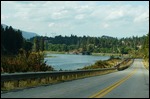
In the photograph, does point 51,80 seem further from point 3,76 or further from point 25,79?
point 3,76

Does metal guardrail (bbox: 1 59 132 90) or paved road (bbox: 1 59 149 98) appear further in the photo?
metal guardrail (bbox: 1 59 132 90)

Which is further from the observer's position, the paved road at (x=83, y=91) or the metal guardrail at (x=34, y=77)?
the metal guardrail at (x=34, y=77)

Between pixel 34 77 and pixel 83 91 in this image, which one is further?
pixel 34 77

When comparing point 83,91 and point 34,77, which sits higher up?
point 34,77

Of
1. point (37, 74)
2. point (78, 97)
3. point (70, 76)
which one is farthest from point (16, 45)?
point (78, 97)

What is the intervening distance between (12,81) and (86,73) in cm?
2376

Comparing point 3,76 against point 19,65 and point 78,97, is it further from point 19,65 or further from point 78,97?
point 19,65

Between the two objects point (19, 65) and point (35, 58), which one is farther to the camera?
point (35, 58)

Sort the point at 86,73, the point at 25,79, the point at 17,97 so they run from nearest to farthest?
the point at 17,97 < the point at 25,79 < the point at 86,73

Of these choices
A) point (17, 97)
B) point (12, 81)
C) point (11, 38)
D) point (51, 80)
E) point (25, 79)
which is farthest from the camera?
point (11, 38)

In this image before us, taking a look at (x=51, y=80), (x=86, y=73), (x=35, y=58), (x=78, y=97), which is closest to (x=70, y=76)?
(x=35, y=58)

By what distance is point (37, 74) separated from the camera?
990 inches

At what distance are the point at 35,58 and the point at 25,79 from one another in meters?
9.26

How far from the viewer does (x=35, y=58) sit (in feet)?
108
